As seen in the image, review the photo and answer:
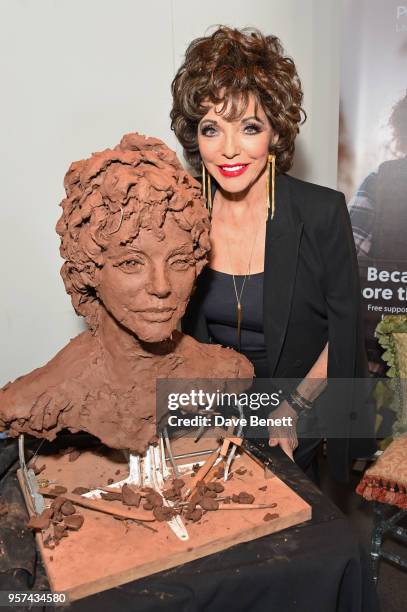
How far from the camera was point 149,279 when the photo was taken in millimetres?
1342

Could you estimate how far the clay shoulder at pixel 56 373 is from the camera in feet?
5.11

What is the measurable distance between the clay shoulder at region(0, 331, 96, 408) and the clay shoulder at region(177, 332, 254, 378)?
28 cm

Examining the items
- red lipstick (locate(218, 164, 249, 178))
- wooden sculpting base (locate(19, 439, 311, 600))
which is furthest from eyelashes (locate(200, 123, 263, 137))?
wooden sculpting base (locate(19, 439, 311, 600))

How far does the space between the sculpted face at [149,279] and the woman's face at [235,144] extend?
542 mm

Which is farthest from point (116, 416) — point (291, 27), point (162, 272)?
point (291, 27)

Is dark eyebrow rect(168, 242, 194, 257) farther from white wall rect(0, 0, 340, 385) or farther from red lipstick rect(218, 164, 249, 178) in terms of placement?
white wall rect(0, 0, 340, 385)

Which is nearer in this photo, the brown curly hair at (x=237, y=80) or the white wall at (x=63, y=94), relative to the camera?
the brown curly hair at (x=237, y=80)

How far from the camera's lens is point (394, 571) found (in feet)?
8.46

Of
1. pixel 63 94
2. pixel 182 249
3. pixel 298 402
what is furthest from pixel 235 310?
pixel 63 94

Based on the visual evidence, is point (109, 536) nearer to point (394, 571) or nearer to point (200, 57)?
point (200, 57)

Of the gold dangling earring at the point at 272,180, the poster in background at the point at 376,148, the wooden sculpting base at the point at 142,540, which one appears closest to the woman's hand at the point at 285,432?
the wooden sculpting base at the point at 142,540

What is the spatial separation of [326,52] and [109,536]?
8.24ft

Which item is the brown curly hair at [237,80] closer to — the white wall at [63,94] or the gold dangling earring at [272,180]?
the gold dangling earring at [272,180]

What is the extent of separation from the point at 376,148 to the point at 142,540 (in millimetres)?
2210
